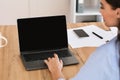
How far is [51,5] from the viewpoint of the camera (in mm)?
3293

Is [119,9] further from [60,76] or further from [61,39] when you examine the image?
[61,39]

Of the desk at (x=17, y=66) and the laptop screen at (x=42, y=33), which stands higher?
the laptop screen at (x=42, y=33)

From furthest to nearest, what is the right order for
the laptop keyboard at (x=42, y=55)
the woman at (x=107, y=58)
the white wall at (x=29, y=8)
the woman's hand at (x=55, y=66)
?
the white wall at (x=29, y=8), the laptop keyboard at (x=42, y=55), the woman's hand at (x=55, y=66), the woman at (x=107, y=58)

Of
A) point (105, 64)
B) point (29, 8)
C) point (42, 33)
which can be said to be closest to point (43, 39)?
point (42, 33)

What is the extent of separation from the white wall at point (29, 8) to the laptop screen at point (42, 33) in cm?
174

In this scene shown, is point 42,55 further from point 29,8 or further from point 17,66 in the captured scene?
point 29,8

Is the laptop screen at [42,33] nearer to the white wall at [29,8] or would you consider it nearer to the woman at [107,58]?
the woman at [107,58]

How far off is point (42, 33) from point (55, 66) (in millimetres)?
267

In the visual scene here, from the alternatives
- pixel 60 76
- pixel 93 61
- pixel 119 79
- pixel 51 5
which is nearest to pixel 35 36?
pixel 60 76

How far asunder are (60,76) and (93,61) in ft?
1.01

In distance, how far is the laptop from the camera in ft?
4.96

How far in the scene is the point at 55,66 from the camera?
1.40 metres

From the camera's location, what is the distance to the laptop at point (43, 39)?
1513 millimetres

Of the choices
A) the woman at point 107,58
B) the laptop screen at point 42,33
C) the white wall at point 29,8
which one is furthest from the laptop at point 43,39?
the white wall at point 29,8
